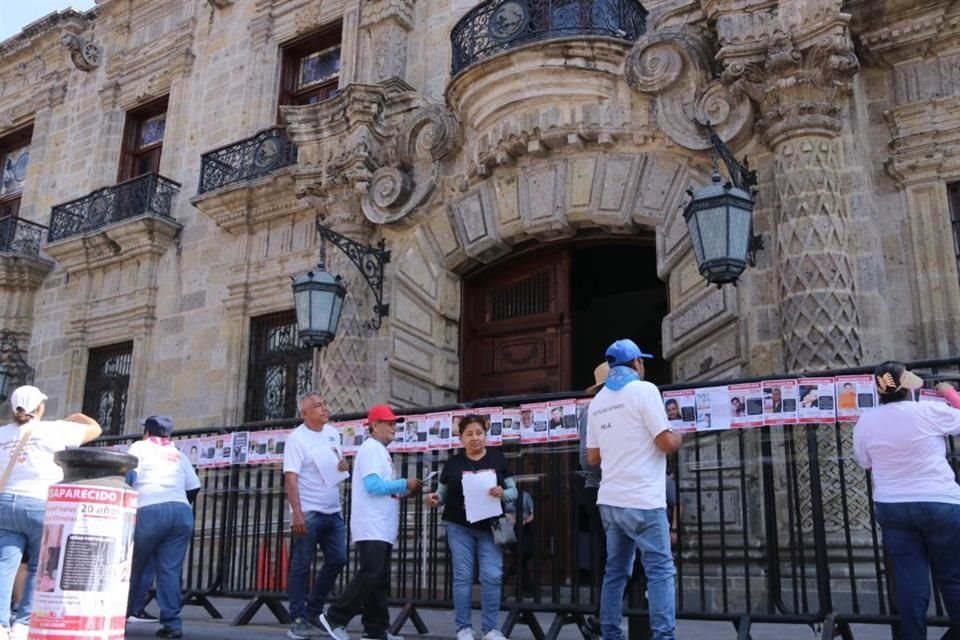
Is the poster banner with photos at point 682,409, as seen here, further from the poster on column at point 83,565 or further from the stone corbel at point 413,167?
the stone corbel at point 413,167

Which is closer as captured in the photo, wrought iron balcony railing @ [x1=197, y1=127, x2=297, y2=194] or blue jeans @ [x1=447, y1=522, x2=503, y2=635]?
blue jeans @ [x1=447, y1=522, x2=503, y2=635]

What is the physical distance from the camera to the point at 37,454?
5609mm

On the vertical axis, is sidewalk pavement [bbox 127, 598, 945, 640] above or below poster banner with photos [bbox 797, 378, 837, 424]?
below

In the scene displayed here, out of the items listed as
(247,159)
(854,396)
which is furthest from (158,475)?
(247,159)

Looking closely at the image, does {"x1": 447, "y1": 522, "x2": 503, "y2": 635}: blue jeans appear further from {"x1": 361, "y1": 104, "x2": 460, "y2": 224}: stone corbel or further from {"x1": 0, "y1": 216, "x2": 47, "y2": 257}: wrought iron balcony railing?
{"x1": 0, "y1": 216, "x2": 47, "y2": 257}: wrought iron balcony railing

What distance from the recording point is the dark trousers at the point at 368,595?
5.83 m

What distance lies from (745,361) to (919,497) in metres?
3.47

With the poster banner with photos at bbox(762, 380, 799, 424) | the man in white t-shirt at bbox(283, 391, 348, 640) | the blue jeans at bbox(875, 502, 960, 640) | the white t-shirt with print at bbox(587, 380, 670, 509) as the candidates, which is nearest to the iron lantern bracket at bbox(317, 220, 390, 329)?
the man in white t-shirt at bbox(283, 391, 348, 640)

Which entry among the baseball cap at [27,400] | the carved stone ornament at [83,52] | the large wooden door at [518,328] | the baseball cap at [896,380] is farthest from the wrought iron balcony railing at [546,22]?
the carved stone ornament at [83,52]

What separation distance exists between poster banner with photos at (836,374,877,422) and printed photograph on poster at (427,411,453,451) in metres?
2.79

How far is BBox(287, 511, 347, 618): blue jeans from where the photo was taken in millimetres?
6281

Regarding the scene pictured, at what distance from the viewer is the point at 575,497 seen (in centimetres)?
620

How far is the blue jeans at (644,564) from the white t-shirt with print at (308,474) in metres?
2.31

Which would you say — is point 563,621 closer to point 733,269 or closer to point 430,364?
point 733,269
